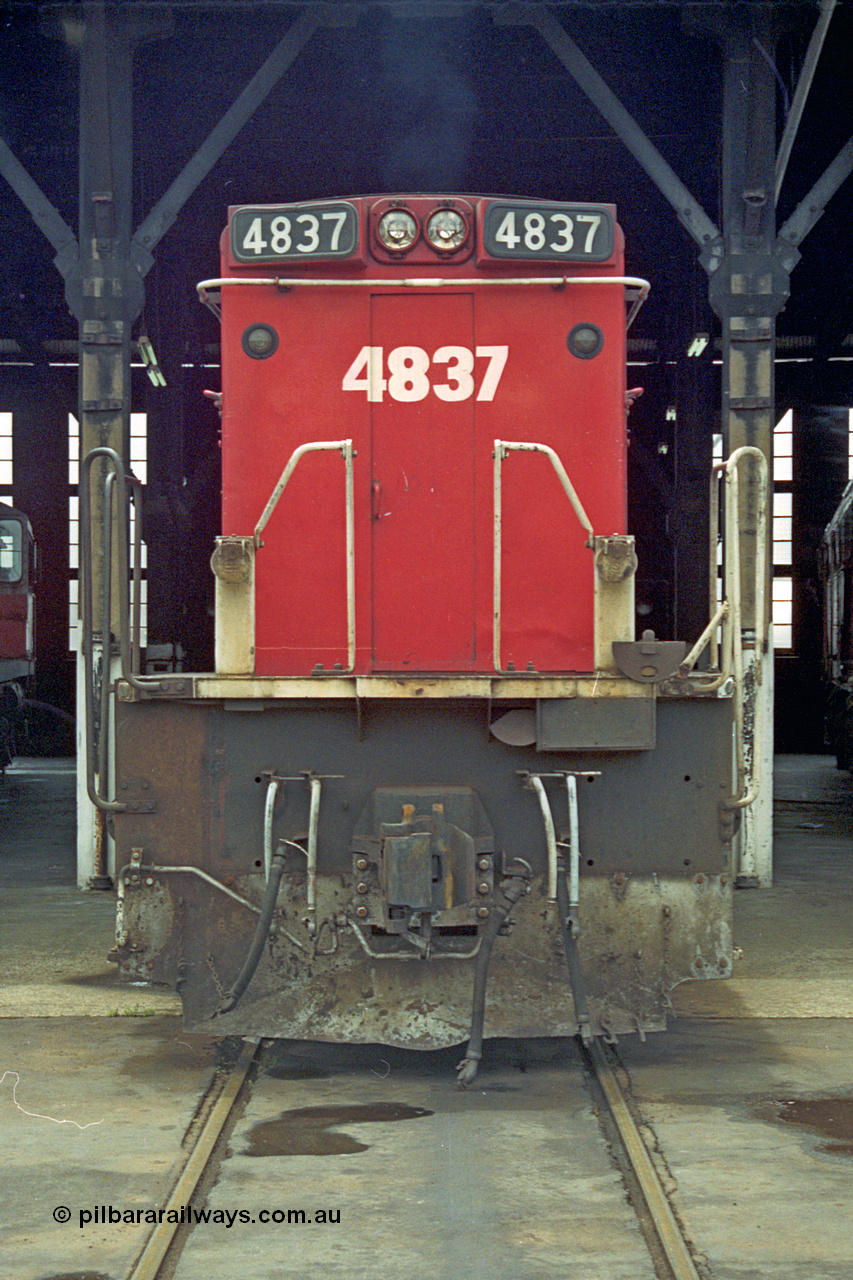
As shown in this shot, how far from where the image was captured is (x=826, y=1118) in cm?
486

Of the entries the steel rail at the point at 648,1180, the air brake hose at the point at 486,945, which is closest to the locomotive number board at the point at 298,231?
the air brake hose at the point at 486,945

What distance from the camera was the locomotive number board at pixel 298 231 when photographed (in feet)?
17.3

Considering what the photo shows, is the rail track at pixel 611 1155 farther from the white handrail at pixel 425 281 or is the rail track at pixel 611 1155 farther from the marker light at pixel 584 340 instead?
the white handrail at pixel 425 281

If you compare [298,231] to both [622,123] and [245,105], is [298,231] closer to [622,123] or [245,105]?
[245,105]

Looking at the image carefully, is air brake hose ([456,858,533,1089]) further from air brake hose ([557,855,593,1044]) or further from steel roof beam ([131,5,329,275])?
steel roof beam ([131,5,329,275])

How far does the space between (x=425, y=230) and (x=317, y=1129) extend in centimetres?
314

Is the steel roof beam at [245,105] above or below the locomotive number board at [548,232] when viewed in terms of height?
above

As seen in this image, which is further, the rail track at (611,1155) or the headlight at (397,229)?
the headlight at (397,229)

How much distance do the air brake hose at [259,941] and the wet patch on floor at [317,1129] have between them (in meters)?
0.42

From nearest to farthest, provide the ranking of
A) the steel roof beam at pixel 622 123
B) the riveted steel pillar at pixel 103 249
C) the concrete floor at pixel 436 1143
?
the concrete floor at pixel 436 1143
the riveted steel pillar at pixel 103 249
the steel roof beam at pixel 622 123

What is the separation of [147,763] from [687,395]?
1521cm

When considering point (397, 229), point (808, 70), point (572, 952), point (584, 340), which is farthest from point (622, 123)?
point (572, 952)

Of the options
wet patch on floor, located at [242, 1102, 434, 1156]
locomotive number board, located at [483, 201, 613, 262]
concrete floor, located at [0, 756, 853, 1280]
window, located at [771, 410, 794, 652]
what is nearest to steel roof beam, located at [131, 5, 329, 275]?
locomotive number board, located at [483, 201, 613, 262]

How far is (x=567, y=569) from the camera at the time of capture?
17.9 ft
